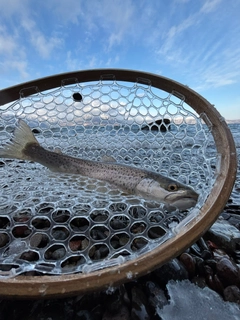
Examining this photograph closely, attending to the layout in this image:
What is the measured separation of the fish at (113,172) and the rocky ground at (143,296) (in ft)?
1.52

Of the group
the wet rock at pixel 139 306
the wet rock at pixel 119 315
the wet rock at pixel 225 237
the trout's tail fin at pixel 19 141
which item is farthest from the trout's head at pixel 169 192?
the trout's tail fin at pixel 19 141

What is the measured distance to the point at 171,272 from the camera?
5.18ft

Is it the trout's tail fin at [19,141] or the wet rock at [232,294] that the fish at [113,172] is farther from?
the wet rock at [232,294]

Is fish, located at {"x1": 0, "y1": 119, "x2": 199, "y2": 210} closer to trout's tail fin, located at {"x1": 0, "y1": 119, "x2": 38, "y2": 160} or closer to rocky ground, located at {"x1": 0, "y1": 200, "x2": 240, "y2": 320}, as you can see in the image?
trout's tail fin, located at {"x1": 0, "y1": 119, "x2": 38, "y2": 160}

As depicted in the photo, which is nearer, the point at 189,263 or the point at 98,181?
the point at 189,263

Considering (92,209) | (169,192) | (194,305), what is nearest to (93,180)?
(92,209)

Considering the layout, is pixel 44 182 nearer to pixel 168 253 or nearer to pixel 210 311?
pixel 168 253

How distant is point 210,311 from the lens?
1316 millimetres

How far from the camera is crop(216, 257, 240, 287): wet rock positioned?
151 cm

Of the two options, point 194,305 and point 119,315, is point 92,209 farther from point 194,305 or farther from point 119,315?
point 194,305

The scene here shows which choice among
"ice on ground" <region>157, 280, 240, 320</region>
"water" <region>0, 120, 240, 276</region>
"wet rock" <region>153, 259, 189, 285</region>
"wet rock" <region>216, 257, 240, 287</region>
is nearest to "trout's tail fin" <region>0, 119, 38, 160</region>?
"water" <region>0, 120, 240, 276</region>

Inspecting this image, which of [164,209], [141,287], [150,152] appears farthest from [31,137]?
[141,287]

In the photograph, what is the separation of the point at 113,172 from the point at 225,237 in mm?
1361

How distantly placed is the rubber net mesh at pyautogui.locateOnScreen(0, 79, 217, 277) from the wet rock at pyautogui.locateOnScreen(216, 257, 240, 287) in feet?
1.49
